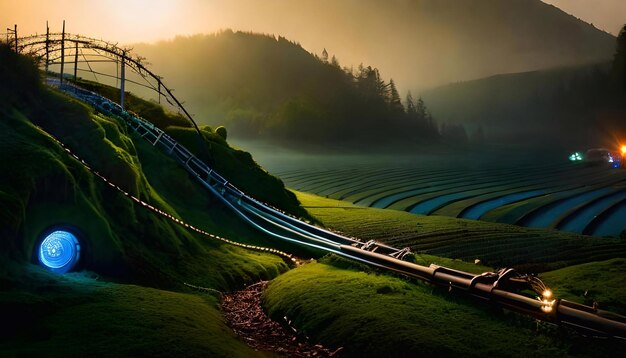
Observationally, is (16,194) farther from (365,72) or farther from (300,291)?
(365,72)

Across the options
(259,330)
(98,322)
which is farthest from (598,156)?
(98,322)

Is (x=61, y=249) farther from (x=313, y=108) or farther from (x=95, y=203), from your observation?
(x=313, y=108)

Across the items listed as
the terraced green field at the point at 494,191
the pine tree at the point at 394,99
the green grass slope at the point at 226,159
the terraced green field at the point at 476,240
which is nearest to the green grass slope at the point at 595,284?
the terraced green field at the point at 476,240

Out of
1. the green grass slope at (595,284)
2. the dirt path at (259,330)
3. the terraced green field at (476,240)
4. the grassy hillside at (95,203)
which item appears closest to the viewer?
the green grass slope at (595,284)

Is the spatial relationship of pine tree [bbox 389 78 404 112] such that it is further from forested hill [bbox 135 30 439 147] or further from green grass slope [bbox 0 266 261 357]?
green grass slope [bbox 0 266 261 357]

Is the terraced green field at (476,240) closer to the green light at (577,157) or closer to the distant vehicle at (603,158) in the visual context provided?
the distant vehicle at (603,158)

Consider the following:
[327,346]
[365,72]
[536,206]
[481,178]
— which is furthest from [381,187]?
[365,72]
